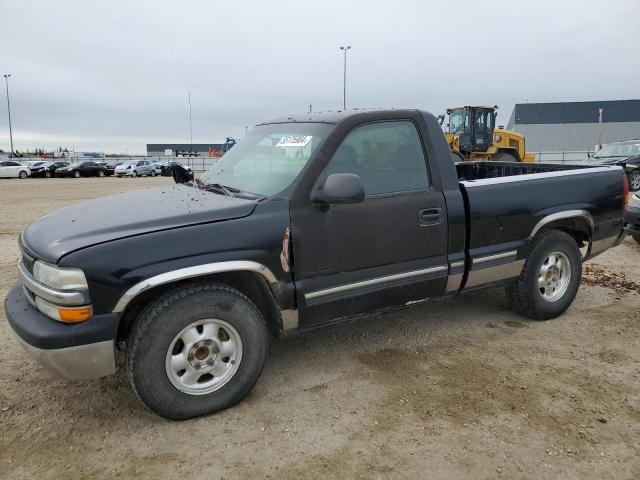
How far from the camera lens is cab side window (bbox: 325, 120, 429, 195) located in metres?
3.59

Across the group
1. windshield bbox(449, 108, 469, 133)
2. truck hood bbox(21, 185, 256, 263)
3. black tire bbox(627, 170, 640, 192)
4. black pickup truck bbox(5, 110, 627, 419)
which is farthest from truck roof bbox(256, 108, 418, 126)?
windshield bbox(449, 108, 469, 133)

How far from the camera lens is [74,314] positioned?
2742 mm

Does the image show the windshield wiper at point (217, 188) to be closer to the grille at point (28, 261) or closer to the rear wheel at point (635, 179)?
the grille at point (28, 261)

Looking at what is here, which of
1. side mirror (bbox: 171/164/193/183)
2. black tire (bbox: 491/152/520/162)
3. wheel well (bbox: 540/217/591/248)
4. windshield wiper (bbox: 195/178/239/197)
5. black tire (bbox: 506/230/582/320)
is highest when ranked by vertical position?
black tire (bbox: 491/152/520/162)

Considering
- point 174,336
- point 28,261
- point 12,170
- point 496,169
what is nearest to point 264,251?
point 174,336

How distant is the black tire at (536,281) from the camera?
4500 mm

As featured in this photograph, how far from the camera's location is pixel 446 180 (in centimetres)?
390

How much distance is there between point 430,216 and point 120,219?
214cm

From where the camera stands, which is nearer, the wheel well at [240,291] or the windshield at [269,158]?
the wheel well at [240,291]

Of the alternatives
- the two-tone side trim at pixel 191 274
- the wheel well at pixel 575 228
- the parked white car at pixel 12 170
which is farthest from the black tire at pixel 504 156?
the parked white car at pixel 12 170

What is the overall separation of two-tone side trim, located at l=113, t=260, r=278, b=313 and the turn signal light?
0.14 meters

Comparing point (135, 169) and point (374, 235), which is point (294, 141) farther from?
point (135, 169)

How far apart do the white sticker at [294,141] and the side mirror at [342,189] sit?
53 centimetres

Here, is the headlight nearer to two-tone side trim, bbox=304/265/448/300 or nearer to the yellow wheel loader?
two-tone side trim, bbox=304/265/448/300
